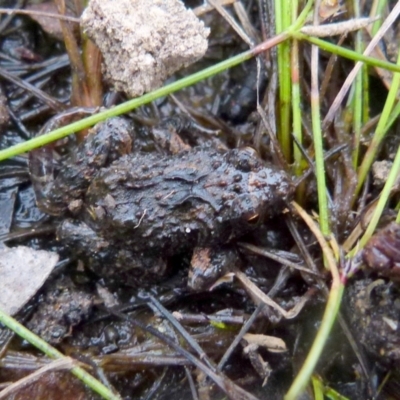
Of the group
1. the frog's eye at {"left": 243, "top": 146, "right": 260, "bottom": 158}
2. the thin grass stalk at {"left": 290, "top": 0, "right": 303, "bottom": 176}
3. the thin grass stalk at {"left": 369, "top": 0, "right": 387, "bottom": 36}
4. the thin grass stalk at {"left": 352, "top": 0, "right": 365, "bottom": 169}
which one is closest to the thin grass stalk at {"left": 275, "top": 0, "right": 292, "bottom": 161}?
the thin grass stalk at {"left": 290, "top": 0, "right": 303, "bottom": 176}

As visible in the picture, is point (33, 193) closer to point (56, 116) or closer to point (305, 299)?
point (56, 116)

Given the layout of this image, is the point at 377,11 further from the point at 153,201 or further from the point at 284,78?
the point at 153,201

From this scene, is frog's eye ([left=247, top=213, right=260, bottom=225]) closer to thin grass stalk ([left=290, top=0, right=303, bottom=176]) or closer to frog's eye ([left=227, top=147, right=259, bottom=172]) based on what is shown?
frog's eye ([left=227, top=147, right=259, bottom=172])

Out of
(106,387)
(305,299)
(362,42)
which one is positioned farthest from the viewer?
(362,42)

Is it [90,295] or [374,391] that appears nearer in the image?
[374,391]

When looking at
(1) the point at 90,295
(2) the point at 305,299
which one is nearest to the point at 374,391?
(2) the point at 305,299

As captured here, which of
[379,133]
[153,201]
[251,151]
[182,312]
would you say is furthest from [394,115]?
[182,312]
